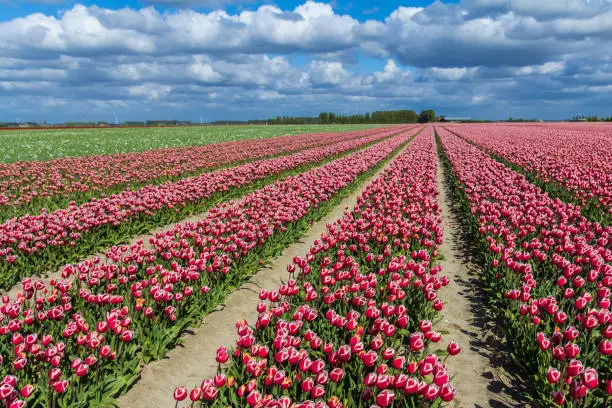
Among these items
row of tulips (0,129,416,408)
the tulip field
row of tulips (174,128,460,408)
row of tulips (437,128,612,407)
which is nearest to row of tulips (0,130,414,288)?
the tulip field

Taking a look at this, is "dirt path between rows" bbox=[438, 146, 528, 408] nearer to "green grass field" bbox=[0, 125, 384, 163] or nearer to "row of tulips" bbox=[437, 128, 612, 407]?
"row of tulips" bbox=[437, 128, 612, 407]

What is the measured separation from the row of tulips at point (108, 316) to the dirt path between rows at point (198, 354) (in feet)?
0.51

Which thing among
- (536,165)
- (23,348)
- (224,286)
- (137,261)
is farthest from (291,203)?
(536,165)

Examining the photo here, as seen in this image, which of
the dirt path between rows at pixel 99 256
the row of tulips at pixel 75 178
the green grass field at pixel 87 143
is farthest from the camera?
the green grass field at pixel 87 143

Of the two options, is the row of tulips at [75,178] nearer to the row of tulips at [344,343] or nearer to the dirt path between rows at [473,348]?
the row of tulips at [344,343]

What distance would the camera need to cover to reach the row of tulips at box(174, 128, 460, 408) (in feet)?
11.6

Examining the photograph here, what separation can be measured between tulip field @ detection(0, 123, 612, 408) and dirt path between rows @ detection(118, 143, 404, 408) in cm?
5

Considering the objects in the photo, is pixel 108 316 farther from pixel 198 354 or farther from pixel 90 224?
pixel 90 224

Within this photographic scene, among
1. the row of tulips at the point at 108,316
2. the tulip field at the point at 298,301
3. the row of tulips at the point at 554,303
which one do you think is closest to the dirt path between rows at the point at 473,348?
the tulip field at the point at 298,301

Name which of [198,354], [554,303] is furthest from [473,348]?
[198,354]

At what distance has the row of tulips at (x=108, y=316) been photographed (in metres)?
4.05

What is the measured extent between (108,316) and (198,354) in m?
1.40

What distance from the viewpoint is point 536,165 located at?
18.9 meters

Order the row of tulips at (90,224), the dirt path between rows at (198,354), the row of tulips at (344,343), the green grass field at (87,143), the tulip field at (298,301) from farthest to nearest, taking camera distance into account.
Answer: the green grass field at (87,143), the row of tulips at (90,224), the dirt path between rows at (198,354), the tulip field at (298,301), the row of tulips at (344,343)
